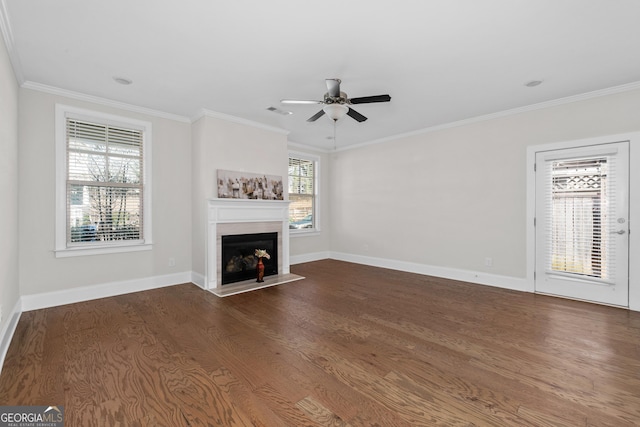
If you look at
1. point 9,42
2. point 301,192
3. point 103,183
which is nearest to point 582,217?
point 301,192

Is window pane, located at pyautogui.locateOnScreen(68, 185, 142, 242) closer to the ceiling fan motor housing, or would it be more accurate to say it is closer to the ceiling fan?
the ceiling fan

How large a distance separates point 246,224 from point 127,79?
2.47m

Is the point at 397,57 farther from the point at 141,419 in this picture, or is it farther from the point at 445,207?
the point at 141,419

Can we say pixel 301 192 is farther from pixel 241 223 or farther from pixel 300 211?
pixel 241 223

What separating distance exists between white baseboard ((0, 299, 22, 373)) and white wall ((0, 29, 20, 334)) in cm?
5

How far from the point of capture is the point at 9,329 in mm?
2732

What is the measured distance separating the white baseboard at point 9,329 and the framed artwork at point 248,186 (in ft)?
8.44

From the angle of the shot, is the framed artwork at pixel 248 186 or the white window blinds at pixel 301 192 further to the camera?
the white window blinds at pixel 301 192

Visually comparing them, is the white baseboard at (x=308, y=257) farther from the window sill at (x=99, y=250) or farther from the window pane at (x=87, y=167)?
the window pane at (x=87, y=167)

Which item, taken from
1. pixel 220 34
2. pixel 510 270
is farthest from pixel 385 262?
pixel 220 34

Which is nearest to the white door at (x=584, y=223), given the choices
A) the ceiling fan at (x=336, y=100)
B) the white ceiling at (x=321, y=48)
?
the white ceiling at (x=321, y=48)

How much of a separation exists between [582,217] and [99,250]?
21.1ft

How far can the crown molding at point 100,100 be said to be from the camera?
3.47m

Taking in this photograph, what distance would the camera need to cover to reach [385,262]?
19.9ft
